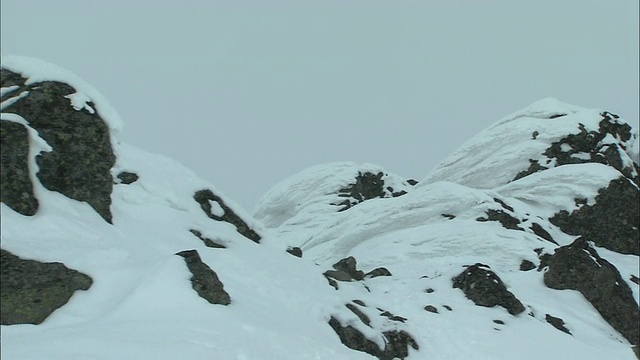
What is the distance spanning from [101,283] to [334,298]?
7.11 metres

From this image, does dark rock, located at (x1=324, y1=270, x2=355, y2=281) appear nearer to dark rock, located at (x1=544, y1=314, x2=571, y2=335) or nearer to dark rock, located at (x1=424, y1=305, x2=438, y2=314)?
dark rock, located at (x1=424, y1=305, x2=438, y2=314)

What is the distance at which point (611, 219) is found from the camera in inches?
1463

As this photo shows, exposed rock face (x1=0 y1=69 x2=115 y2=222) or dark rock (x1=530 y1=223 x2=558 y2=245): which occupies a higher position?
exposed rock face (x1=0 y1=69 x2=115 y2=222)

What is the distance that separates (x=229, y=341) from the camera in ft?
31.2

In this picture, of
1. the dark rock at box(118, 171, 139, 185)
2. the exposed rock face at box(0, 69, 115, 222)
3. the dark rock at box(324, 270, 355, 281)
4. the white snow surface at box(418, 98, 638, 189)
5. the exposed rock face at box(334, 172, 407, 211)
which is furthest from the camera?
the exposed rock face at box(334, 172, 407, 211)

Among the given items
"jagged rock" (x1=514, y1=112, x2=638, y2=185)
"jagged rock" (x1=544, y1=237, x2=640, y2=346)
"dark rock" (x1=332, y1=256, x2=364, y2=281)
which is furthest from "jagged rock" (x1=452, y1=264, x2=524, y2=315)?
"jagged rock" (x1=514, y1=112, x2=638, y2=185)

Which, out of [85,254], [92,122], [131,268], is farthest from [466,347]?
[92,122]

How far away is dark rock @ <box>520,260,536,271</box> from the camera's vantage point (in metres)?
27.6

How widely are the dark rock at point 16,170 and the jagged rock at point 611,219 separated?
35.6m

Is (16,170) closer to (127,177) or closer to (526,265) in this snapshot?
(127,177)

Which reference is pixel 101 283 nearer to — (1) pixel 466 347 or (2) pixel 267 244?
(2) pixel 267 244

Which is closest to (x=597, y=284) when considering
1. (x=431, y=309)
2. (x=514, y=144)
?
(x=431, y=309)

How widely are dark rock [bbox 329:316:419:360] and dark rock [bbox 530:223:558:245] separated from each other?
21938 millimetres

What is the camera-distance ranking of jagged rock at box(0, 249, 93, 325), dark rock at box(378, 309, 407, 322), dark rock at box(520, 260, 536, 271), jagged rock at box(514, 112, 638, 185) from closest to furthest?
jagged rock at box(0, 249, 93, 325) < dark rock at box(378, 309, 407, 322) < dark rock at box(520, 260, 536, 271) < jagged rock at box(514, 112, 638, 185)
